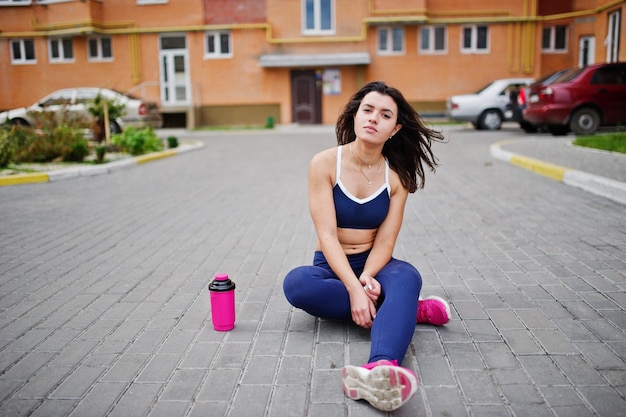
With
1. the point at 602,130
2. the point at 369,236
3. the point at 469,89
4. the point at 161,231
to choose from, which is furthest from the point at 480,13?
the point at 369,236

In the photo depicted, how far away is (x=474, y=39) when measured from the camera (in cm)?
2853

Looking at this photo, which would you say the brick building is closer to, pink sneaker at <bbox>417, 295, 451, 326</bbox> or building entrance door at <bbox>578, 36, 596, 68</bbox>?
building entrance door at <bbox>578, 36, 596, 68</bbox>

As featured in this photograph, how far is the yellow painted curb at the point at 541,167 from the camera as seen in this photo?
9.43 m

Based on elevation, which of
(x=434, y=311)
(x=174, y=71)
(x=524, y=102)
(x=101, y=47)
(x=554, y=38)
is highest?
(x=554, y=38)

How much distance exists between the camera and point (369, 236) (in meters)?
3.72

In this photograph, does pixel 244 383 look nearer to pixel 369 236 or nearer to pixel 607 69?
pixel 369 236

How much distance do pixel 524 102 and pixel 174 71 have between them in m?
17.2

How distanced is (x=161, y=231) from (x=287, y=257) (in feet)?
5.80

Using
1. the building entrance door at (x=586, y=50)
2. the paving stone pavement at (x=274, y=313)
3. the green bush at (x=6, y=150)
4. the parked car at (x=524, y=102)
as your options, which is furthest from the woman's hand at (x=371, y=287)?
the building entrance door at (x=586, y=50)

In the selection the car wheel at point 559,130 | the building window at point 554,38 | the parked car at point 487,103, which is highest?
the building window at point 554,38

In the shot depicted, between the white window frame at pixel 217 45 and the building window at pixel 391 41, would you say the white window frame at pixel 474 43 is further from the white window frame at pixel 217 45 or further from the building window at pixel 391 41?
the white window frame at pixel 217 45

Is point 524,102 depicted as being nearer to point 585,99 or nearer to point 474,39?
point 585,99

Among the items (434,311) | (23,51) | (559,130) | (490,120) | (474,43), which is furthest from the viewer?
(23,51)

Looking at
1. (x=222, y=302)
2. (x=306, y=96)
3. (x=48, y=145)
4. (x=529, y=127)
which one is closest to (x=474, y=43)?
(x=306, y=96)
